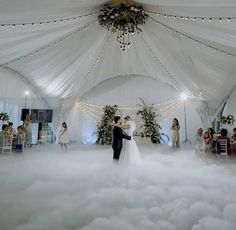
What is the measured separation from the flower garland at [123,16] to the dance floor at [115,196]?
3.08 metres

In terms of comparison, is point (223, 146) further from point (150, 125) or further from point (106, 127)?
point (106, 127)

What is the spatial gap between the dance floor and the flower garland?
3082 millimetres

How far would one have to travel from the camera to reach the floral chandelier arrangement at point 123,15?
17.4 ft

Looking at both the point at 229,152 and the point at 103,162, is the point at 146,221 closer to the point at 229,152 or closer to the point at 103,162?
the point at 103,162

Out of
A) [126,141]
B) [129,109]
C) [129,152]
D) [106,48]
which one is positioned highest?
[106,48]

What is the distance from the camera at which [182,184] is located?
496 centimetres

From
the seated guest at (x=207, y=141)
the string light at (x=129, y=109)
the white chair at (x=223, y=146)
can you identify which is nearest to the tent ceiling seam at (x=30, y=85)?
the string light at (x=129, y=109)

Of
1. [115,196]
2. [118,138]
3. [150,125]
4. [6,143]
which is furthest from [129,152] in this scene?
[150,125]

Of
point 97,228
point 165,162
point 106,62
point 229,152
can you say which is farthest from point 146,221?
point 106,62

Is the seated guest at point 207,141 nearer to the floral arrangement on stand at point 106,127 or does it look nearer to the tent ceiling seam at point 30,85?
the floral arrangement on stand at point 106,127

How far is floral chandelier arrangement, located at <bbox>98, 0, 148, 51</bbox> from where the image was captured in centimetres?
531

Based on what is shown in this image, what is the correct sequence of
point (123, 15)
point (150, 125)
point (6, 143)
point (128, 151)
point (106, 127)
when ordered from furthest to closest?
point (106, 127) < point (150, 125) < point (6, 143) < point (128, 151) < point (123, 15)

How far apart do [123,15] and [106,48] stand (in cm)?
278

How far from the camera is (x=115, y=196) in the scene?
4188 mm
